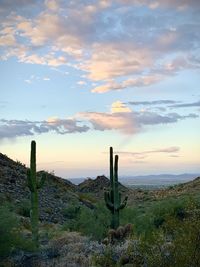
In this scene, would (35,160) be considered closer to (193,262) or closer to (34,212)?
(34,212)

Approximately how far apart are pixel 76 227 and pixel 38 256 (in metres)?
9.34

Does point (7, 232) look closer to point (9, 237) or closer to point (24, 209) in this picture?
point (9, 237)

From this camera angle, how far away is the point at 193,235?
9273 mm

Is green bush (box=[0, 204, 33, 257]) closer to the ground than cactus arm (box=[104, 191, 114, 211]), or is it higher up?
closer to the ground

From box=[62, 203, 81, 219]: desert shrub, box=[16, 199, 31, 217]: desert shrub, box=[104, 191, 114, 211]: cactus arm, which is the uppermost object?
box=[104, 191, 114, 211]: cactus arm

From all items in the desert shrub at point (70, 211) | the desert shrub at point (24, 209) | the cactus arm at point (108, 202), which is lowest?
the desert shrub at point (70, 211)

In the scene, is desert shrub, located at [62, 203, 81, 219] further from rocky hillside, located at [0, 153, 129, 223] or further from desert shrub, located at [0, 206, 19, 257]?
desert shrub, located at [0, 206, 19, 257]

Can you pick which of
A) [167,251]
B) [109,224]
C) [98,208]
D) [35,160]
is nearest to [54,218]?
[98,208]

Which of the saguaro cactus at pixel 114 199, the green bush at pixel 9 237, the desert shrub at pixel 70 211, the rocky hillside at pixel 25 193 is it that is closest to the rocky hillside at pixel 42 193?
the rocky hillside at pixel 25 193

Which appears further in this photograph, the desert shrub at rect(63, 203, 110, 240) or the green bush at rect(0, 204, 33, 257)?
the desert shrub at rect(63, 203, 110, 240)

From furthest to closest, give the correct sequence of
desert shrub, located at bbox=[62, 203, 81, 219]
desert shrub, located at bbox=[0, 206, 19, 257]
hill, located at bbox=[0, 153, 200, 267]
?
desert shrub, located at bbox=[62, 203, 81, 219]
desert shrub, located at bbox=[0, 206, 19, 257]
hill, located at bbox=[0, 153, 200, 267]

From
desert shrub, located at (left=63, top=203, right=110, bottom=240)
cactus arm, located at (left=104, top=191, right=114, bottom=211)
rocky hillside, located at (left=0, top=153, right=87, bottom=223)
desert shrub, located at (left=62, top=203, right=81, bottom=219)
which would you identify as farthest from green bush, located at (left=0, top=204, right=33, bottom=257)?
desert shrub, located at (left=62, top=203, right=81, bottom=219)

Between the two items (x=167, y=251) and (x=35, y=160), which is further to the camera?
(x=35, y=160)

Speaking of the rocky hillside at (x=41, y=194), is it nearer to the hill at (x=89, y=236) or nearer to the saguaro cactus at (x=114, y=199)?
the hill at (x=89, y=236)
